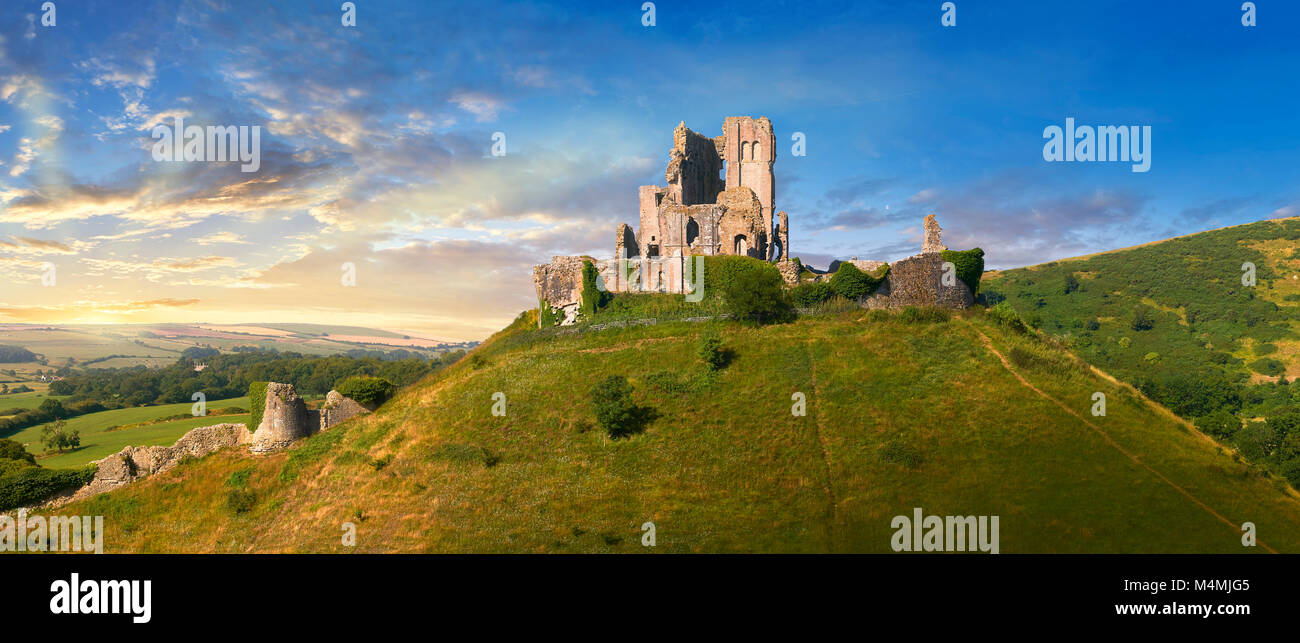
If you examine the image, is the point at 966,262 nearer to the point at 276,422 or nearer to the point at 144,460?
the point at 276,422

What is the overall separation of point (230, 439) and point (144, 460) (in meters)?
3.45

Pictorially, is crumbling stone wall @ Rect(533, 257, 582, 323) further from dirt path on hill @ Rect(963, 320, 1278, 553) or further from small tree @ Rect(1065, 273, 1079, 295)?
small tree @ Rect(1065, 273, 1079, 295)

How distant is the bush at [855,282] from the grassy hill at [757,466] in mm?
1752

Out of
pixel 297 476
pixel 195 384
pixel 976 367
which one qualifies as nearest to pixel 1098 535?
pixel 976 367

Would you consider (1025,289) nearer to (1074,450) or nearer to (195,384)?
(1074,450)

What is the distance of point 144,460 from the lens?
1099 inches

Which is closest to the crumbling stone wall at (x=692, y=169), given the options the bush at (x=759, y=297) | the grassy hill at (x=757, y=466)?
the bush at (x=759, y=297)

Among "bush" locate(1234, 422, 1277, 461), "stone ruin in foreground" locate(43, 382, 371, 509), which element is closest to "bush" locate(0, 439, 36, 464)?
"stone ruin in foreground" locate(43, 382, 371, 509)

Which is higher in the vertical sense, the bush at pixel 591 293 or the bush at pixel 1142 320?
the bush at pixel 591 293

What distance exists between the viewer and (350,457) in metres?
27.2

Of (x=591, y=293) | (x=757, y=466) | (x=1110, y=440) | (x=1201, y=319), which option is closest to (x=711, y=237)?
(x=591, y=293)

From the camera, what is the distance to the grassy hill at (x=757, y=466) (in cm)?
1922

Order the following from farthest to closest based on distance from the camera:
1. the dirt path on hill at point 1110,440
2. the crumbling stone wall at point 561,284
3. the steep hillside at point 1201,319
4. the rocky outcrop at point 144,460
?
the steep hillside at point 1201,319
the crumbling stone wall at point 561,284
the rocky outcrop at point 144,460
the dirt path on hill at point 1110,440

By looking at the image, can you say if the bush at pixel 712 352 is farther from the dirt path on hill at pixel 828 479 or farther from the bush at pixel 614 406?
Result: the dirt path on hill at pixel 828 479
